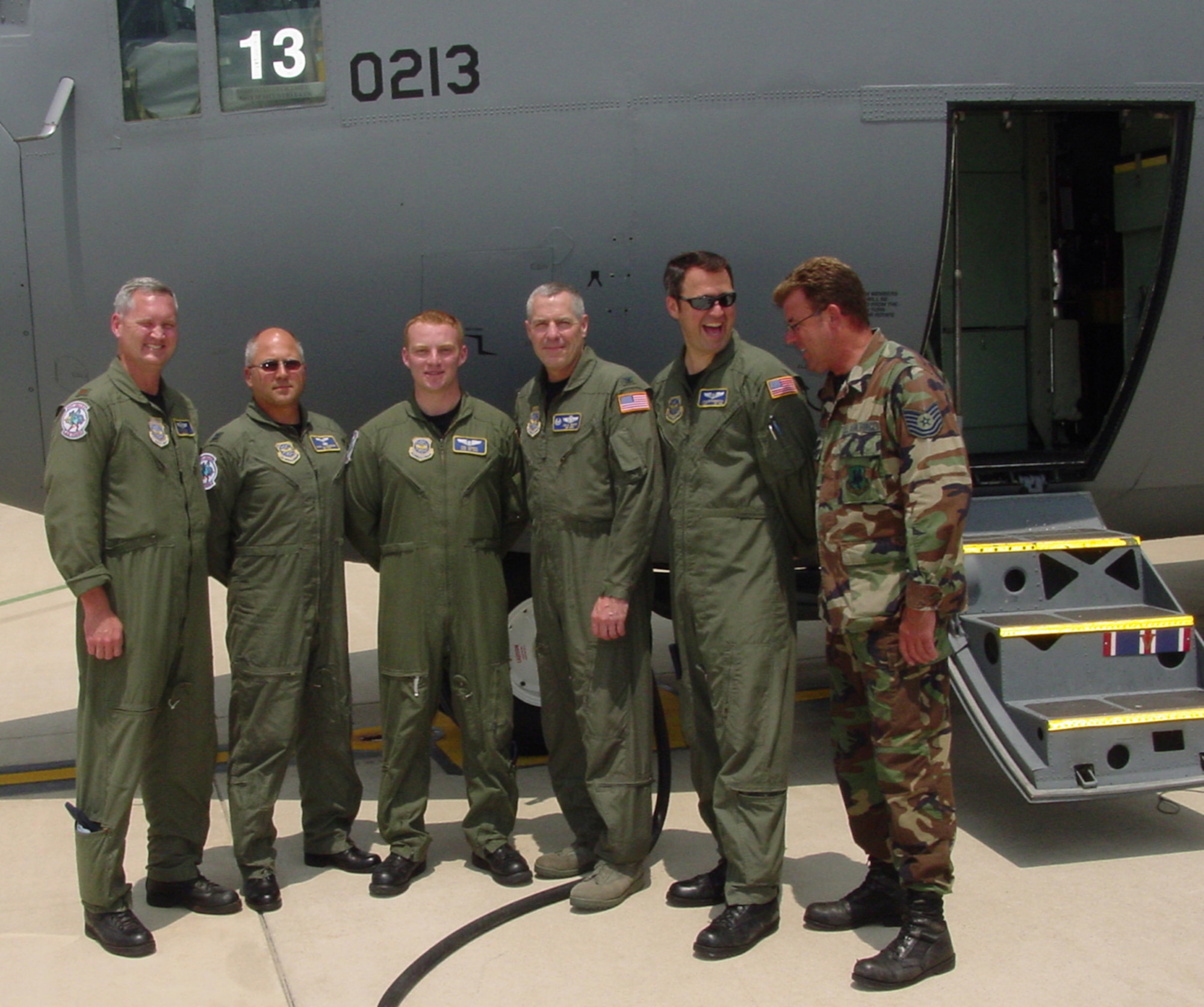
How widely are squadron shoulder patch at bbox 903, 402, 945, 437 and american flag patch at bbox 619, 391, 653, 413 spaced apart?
0.92 meters

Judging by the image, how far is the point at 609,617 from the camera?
3908 mm

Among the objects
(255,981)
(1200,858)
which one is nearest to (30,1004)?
(255,981)

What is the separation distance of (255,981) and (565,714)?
51.8 inches

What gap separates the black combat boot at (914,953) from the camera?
136 inches

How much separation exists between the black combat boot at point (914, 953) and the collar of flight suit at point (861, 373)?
1.51 meters

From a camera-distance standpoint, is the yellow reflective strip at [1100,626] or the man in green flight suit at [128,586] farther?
the yellow reflective strip at [1100,626]

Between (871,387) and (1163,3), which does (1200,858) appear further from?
(1163,3)

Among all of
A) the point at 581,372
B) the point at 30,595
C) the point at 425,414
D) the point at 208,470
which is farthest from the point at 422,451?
the point at 30,595

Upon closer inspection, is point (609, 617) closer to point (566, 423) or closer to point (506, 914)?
point (566, 423)

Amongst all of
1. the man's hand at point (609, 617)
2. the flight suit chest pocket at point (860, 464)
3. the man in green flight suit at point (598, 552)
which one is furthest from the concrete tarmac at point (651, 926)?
the flight suit chest pocket at point (860, 464)

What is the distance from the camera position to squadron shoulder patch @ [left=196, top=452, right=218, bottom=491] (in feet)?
13.5

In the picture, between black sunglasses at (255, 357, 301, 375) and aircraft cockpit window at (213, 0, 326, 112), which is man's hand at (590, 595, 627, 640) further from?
aircraft cockpit window at (213, 0, 326, 112)

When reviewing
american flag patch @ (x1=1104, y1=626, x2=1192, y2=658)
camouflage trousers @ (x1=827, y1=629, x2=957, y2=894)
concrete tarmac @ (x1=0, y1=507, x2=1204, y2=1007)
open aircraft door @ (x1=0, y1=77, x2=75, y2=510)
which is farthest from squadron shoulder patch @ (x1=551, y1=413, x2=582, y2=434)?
open aircraft door @ (x1=0, y1=77, x2=75, y2=510)

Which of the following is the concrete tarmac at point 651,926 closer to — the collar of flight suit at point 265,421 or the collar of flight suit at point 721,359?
the collar of flight suit at point 265,421
